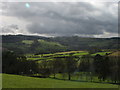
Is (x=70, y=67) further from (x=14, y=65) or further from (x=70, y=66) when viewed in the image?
(x=14, y=65)

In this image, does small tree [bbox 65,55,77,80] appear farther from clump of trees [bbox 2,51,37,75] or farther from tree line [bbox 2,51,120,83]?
clump of trees [bbox 2,51,37,75]

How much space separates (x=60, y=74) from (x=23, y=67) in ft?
50.5

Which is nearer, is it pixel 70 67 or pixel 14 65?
pixel 14 65

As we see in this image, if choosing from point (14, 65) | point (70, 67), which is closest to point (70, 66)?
point (70, 67)

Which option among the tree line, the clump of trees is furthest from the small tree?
the clump of trees

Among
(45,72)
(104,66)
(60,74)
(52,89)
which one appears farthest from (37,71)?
(52,89)

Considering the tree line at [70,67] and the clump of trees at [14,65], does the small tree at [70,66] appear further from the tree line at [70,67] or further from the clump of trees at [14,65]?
the clump of trees at [14,65]

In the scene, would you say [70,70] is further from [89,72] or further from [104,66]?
[104,66]

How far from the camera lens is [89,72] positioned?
59.7 metres

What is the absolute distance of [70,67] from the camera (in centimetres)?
5981

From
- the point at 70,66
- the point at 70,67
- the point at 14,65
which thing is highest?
the point at 14,65

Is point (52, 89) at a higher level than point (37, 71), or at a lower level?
higher

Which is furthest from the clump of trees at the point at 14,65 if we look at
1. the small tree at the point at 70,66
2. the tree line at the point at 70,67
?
the small tree at the point at 70,66

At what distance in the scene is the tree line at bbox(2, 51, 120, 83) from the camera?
171ft
